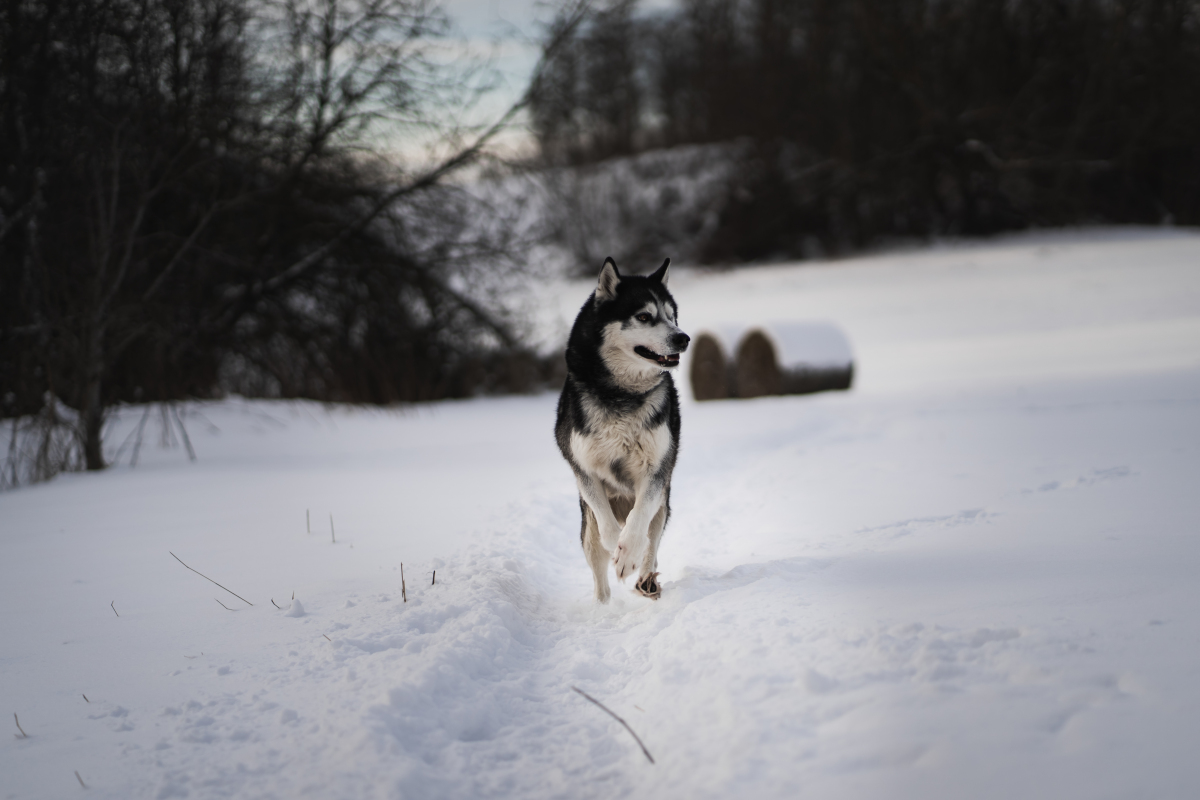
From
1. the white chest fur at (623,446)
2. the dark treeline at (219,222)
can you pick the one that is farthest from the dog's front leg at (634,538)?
the dark treeline at (219,222)

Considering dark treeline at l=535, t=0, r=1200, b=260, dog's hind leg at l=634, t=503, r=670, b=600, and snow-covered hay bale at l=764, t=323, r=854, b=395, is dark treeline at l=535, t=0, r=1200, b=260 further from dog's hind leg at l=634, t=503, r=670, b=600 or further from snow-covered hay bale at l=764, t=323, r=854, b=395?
dog's hind leg at l=634, t=503, r=670, b=600

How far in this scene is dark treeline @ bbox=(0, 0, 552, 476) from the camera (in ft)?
22.6

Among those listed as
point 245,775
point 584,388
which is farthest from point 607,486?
point 245,775

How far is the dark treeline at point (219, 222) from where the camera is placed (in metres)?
6.90

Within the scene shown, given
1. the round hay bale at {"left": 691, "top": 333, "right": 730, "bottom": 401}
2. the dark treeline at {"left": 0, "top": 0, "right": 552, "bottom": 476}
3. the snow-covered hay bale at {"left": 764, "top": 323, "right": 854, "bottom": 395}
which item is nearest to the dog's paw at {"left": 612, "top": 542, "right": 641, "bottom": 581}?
the dark treeline at {"left": 0, "top": 0, "right": 552, "bottom": 476}

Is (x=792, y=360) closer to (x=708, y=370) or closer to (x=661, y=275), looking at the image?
(x=708, y=370)

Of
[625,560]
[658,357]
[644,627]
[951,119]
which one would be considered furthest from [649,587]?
[951,119]

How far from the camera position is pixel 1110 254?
20.4m

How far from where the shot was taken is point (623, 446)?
4.11 meters

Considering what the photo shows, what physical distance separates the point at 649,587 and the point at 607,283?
1690 mm

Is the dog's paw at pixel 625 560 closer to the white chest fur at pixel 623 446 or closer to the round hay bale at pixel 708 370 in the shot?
the white chest fur at pixel 623 446

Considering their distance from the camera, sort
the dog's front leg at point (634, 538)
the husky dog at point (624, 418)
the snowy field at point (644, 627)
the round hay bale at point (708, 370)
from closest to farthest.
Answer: the snowy field at point (644, 627), the dog's front leg at point (634, 538), the husky dog at point (624, 418), the round hay bale at point (708, 370)

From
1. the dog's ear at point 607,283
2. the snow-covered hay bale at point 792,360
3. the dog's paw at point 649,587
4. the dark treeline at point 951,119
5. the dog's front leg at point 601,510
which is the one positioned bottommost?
the dog's paw at point 649,587

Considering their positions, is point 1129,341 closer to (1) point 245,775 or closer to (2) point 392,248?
(2) point 392,248
